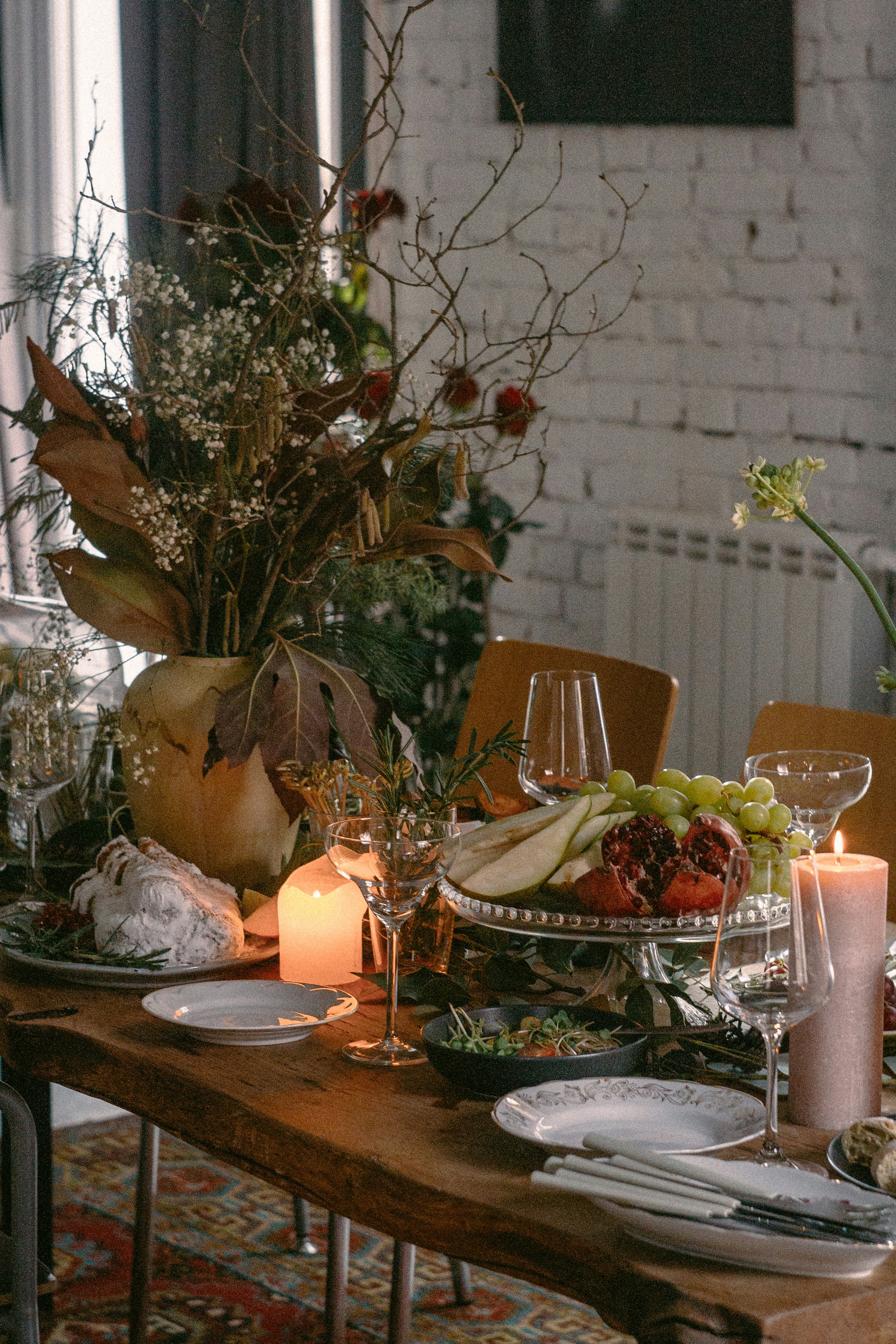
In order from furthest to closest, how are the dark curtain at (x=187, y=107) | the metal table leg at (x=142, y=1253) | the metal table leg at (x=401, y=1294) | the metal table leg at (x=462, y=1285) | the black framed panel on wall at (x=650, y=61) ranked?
the dark curtain at (x=187, y=107) < the black framed panel on wall at (x=650, y=61) < the metal table leg at (x=462, y=1285) < the metal table leg at (x=142, y=1253) < the metal table leg at (x=401, y=1294)

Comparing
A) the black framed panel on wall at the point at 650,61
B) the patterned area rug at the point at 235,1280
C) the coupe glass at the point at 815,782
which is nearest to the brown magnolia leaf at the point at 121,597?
the coupe glass at the point at 815,782

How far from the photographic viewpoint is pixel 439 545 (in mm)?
1470

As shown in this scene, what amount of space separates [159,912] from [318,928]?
13cm

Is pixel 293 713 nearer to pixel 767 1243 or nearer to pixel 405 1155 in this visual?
pixel 405 1155

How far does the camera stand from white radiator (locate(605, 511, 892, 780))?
9.71 ft

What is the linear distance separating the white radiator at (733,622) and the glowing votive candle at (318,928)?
5.88 feet

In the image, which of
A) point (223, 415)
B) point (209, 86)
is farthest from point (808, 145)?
point (223, 415)

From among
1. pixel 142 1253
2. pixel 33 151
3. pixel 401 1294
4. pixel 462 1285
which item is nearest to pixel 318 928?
pixel 401 1294

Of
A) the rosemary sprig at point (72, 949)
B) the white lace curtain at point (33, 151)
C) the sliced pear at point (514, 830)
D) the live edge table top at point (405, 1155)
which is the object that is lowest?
the live edge table top at point (405, 1155)

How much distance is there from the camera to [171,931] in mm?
1311

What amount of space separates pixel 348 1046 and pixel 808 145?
7.71 feet

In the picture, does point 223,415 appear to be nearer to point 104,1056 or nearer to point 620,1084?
point 104,1056

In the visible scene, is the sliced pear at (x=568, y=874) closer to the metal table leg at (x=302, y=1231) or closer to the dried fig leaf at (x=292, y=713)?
the dried fig leaf at (x=292, y=713)

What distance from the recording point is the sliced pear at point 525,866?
4.00ft
